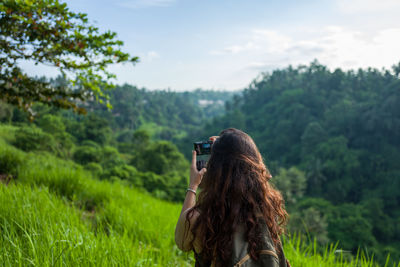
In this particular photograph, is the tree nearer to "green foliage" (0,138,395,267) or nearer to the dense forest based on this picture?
"green foliage" (0,138,395,267)


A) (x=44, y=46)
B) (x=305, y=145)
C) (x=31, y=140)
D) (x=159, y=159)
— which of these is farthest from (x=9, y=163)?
(x=305, y=145)

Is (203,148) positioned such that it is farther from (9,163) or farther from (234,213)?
(9,163)

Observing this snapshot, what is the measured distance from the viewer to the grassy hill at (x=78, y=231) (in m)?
1.78

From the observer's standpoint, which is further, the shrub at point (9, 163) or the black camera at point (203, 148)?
the shrub at point (9, 163)

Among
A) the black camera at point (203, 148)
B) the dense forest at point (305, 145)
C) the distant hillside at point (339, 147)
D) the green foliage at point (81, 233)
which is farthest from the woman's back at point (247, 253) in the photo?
the distant hillside at point (339, 147)

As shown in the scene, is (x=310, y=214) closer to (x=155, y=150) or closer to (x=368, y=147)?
(x=155, y=150)

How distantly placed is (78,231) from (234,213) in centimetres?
132

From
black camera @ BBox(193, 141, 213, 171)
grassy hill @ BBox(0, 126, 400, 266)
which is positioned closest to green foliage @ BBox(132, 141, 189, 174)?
grassy hill @ BBox(0, 126, 400, 266)

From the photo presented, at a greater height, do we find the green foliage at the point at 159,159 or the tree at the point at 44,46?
the tree at the point at 44,46

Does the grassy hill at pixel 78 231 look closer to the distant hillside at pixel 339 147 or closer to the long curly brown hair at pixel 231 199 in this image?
the long curly brown hair at pixel 231 199

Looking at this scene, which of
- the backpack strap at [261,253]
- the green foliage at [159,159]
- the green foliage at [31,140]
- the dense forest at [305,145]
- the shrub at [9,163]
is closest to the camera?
the backpack strap at [261,253]

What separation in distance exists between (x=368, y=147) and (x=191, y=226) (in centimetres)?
4057

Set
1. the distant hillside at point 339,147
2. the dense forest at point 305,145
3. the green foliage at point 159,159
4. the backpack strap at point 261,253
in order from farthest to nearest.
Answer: the green foliage at point 159,159, the distant hillside at point 339,147, the dense forest at point 305,145, the backpack strap at point 261,253

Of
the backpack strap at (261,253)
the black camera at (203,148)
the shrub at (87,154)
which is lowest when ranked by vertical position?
the shrub at (87,154)
